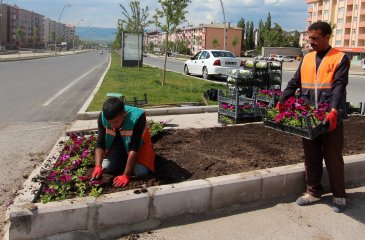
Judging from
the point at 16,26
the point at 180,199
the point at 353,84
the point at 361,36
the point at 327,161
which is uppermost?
the point at 16,26

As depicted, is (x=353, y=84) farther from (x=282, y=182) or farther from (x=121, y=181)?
(x=121, y=181)

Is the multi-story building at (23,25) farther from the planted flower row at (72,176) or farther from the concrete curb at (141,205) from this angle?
the concrete curb at (141,205)

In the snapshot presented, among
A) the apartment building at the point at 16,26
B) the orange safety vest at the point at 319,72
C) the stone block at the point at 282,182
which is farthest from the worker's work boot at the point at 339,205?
the apartment building at the point at 16,26

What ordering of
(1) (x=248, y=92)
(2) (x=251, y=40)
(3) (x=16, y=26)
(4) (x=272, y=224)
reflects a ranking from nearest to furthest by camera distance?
(4) (x=272, y=224)
(1) (x=248, y=92)
(2) (x=251, y=40)
(3) (x=16, y=26)

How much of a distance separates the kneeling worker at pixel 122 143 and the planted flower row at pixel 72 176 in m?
0.18

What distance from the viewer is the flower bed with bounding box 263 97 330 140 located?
13.4 feet

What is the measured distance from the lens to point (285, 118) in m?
4.38

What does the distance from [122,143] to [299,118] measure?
1.94m

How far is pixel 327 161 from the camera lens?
14.2 ft

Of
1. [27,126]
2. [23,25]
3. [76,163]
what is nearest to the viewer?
[76,163]

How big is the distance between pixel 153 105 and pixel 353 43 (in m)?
80.6

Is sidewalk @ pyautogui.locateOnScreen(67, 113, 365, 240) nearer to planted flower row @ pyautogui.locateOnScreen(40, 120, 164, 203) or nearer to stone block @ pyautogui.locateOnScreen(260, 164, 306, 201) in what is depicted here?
stone block @ pyautogui.locateOnScreen(260, 164, 306, 201)

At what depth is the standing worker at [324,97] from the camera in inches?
158

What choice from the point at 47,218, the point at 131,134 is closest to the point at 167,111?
the point at 131,134
